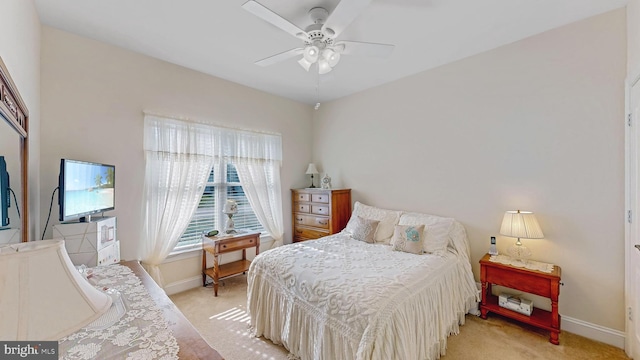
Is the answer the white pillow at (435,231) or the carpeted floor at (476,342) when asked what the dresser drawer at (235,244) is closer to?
the carpeted floor at (476,342)

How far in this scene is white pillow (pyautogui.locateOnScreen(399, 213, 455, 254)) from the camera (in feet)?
8.68

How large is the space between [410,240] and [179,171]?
9.17 feet

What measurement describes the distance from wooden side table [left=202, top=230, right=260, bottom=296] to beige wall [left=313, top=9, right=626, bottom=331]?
2.09 meters

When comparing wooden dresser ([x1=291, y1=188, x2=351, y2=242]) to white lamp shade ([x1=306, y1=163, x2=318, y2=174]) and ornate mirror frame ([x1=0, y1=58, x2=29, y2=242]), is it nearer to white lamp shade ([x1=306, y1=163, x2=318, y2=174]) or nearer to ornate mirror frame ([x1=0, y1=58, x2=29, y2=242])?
white lamp shade ([x1=306, y1=163, x2=318, y2=174])

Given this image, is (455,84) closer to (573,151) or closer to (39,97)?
(573,151)

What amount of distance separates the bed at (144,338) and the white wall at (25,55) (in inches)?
28.8

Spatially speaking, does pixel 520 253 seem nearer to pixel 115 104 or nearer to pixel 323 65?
pixel 323 65

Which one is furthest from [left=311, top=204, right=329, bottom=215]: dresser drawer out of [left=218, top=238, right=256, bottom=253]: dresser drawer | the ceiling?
the ceiling

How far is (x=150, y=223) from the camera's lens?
289 centimetres

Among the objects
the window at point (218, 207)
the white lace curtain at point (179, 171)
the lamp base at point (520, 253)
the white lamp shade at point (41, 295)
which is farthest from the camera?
the window at point (218, 207)

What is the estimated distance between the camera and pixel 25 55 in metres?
1.68

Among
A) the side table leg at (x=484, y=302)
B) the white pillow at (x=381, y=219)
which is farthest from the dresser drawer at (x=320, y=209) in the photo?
the side table leg at (x=484, y=302)

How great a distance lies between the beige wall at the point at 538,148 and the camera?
7.14 ft

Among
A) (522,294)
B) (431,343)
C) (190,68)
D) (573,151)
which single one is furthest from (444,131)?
(190,68)
